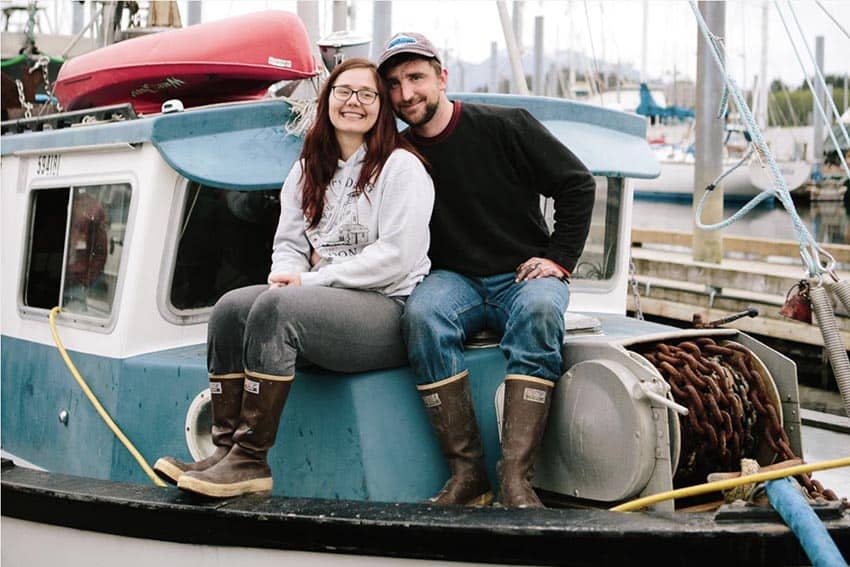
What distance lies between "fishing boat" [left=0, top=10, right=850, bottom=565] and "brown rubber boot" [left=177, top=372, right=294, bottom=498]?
0.26 ft

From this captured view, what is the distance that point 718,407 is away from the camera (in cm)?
372

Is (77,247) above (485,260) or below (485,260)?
below

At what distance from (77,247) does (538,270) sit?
89.8 inches

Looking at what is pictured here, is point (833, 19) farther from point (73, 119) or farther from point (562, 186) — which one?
point (73, 119)

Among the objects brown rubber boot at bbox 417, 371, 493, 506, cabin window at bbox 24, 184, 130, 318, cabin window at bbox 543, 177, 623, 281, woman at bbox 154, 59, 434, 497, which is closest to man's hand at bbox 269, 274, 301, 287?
woman at bbox 154, 59, 434, 497

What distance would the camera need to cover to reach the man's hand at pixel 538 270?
4.01 m

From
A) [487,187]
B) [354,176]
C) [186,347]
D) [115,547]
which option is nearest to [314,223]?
[354,176]

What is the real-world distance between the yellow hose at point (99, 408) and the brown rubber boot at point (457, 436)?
1118 millimetres

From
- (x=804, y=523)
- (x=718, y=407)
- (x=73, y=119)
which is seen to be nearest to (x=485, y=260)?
(x=718, y=407)

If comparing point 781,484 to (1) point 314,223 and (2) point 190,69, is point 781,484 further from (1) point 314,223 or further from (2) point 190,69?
(2) point 190,69

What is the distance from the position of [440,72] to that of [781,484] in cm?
189

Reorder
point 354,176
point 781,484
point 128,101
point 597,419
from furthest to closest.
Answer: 1. point 128,101
2. point 354,176
3. point 597,419
4. point 781,484

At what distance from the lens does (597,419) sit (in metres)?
3.69

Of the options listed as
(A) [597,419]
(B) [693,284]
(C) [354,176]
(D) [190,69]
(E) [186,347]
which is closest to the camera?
(A) [597,419]
